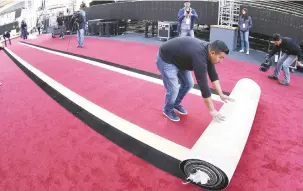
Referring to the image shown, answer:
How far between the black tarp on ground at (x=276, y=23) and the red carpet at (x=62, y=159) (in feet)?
20.7

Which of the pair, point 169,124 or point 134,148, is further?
point 169,124

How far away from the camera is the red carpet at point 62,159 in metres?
2.63

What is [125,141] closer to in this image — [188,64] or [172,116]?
[172,116]

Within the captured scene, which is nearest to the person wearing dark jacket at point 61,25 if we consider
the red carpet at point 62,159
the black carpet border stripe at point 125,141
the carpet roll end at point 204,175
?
the black carpet border stripe at point 125,141

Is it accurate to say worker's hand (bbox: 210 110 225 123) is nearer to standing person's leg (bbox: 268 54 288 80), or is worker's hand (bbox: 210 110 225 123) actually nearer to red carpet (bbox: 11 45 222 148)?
red carpet (bbox: 11 45 222 148)

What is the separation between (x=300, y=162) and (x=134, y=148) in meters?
2.03

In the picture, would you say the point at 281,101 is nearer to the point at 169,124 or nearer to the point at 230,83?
the point at 230,83

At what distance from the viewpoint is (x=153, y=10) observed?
11.9 metres

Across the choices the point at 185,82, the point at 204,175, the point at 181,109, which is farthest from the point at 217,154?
the point at 181,109

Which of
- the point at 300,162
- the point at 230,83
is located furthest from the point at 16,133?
the point at 230,83

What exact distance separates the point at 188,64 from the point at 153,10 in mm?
9535

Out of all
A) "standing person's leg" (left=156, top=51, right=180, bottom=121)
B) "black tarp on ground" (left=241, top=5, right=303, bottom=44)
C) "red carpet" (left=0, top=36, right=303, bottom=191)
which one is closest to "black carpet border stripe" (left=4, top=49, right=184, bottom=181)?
"red carpet" (left=0, top=36, right=303, bottom=191)

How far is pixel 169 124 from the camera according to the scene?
3812mm

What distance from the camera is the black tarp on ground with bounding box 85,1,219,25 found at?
977cm
